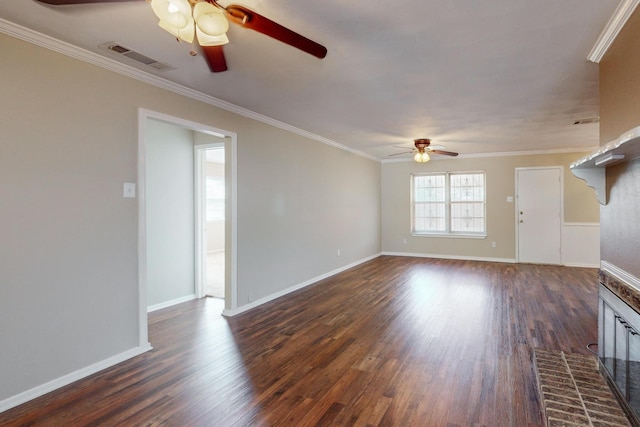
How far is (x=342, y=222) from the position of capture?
21.8 ft

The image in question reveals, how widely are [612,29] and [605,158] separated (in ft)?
Result: 3.11

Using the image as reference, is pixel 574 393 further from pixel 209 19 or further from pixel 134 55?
pixel 134 55

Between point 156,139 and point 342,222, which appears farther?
point 342,222

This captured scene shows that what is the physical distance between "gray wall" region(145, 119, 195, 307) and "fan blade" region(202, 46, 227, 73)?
225cm

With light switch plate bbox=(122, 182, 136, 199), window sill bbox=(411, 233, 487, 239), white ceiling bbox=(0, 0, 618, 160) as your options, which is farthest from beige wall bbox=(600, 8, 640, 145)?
window sill bbox=(411, 233, 487, 239)

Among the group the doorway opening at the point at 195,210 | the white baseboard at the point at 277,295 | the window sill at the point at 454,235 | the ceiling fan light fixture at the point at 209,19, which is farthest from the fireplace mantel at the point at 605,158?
the window sill at the point at 454,235

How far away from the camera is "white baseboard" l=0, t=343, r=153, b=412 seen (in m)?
2.21

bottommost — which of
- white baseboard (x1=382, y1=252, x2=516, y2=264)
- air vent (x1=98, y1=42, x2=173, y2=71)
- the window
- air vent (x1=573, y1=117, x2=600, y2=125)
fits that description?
white baseboard (x1=382, y1=252, x2=516, y2=264)

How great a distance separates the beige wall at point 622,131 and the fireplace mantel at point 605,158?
2.7 inches

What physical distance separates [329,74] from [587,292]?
16.1 feet

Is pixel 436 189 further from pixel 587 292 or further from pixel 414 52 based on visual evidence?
pixel 414 52

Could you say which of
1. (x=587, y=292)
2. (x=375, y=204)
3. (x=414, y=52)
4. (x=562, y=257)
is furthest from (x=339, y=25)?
(x=562, y=257)

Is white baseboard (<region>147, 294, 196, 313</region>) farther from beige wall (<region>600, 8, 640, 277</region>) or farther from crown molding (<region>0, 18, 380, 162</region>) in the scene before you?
beige wall (<region>600, 8, 640, 277</region>)

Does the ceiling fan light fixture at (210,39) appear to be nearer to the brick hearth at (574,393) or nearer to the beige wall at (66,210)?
the beige wall at (66,210)
